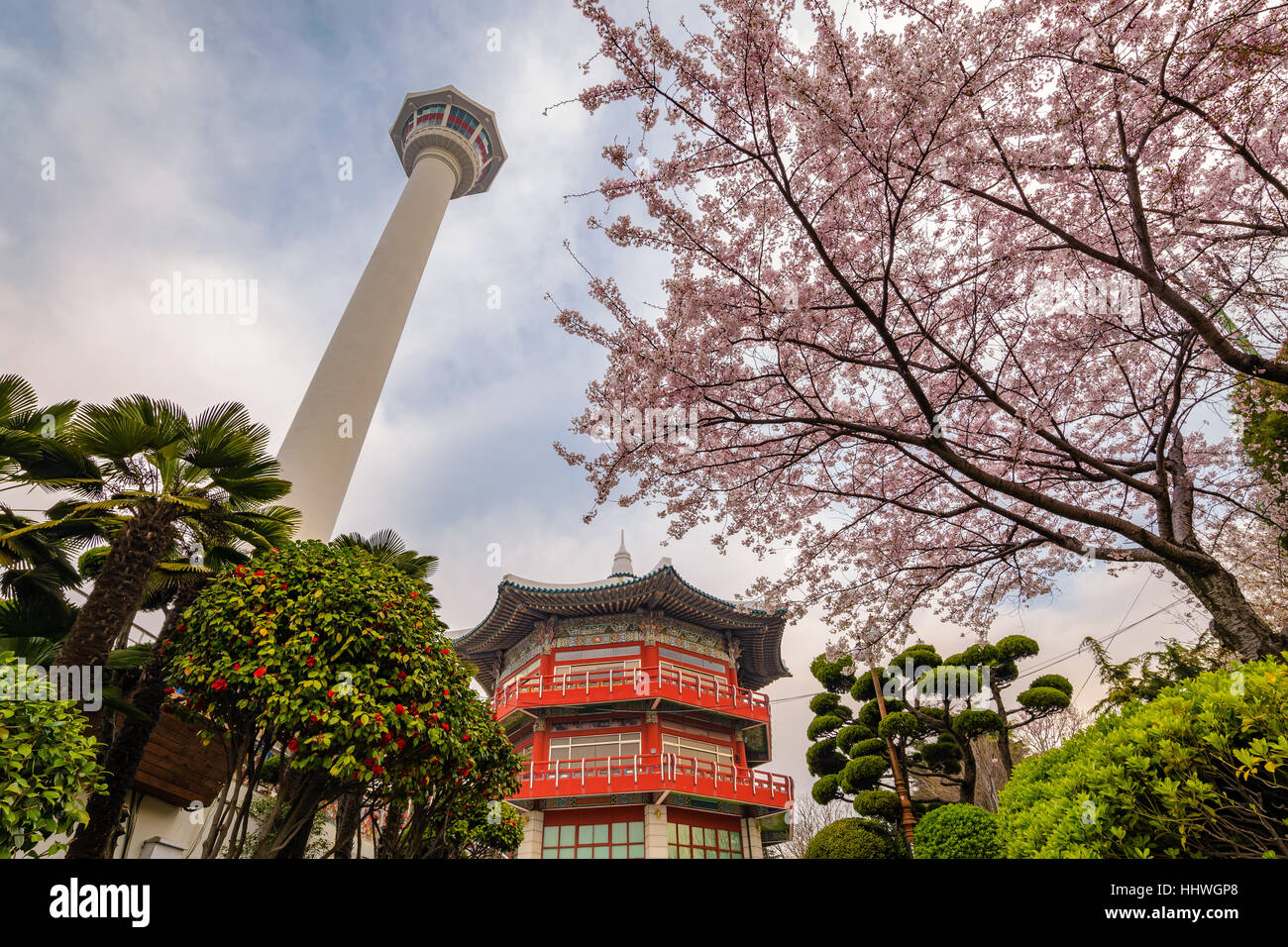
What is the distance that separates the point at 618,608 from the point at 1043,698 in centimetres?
1070

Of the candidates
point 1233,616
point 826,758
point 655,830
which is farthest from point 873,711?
point 1233,616

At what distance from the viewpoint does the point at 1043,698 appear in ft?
43.3

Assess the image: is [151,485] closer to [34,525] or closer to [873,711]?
[34,525]

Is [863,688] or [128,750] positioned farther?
[863,688]

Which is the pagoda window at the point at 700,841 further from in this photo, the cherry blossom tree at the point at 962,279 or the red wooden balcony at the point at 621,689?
the cherry blossom tree at the point at 962,279

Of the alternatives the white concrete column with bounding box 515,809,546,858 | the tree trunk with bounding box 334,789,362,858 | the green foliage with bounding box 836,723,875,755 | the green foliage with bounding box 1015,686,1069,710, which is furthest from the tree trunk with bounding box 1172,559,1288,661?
the white concrete column with bounding box 515,809,546,858

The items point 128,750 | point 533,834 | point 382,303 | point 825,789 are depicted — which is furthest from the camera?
point 533,834

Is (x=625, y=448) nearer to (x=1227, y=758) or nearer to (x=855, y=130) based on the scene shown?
(x=855, y=130)

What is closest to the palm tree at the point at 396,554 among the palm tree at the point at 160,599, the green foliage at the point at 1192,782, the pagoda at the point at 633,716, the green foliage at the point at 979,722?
the palm tree at the point at 160,599

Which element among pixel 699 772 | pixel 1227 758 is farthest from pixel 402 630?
pixel 699 772

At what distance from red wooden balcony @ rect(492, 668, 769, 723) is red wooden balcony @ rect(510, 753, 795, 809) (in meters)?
1.46
